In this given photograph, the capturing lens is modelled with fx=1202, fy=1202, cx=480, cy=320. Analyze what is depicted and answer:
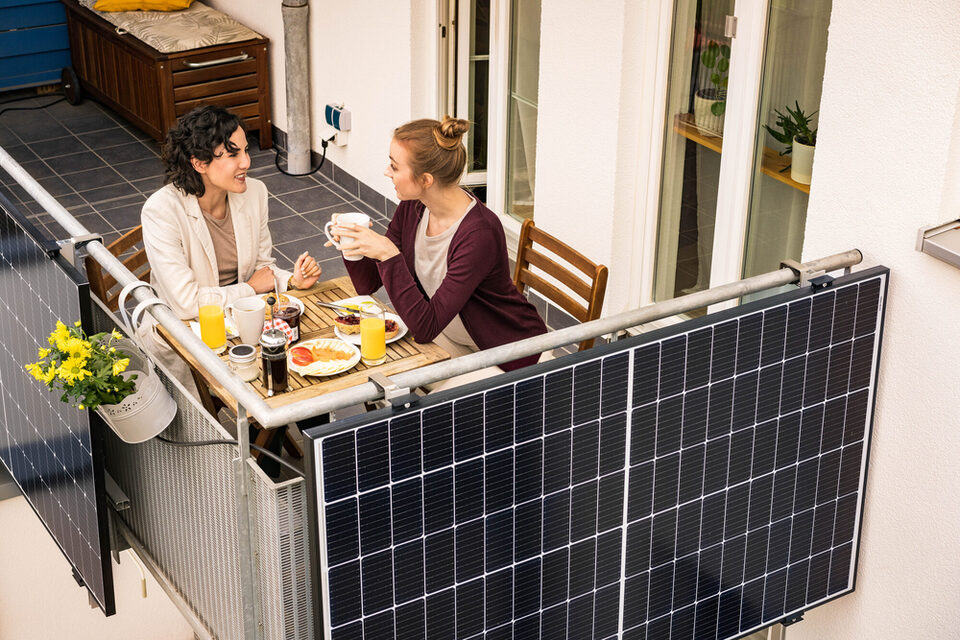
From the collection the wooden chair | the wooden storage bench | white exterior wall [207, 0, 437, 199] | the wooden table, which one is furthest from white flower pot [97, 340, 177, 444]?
the wooden storage bench

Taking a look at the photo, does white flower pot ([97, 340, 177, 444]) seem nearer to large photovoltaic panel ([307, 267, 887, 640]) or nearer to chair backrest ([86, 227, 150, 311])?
large photovoltaic panel ([307, 267, 887, 640])

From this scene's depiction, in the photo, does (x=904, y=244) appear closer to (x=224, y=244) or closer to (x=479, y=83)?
(x=224, y=244)

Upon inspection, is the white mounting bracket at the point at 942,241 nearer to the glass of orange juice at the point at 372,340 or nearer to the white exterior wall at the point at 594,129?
the glass of orange juice at the point at 372,340

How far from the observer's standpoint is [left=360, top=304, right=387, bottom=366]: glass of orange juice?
12.3ft

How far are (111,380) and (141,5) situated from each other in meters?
6.29

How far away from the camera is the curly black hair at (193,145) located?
420 cm

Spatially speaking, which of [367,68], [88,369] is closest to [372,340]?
[88,369]

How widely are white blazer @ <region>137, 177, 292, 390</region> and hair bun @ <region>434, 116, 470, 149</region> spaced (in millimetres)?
818

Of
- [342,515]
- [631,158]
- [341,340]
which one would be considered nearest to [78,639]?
[341,340]

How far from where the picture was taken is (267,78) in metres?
8.34

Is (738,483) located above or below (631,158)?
below

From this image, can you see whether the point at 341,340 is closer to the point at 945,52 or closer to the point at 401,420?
the point at 401,420

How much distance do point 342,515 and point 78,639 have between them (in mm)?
4255

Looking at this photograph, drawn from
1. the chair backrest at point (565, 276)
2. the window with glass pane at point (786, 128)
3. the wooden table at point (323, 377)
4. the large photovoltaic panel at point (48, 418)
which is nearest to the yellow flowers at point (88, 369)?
the large photovoltaic panel at point (48, 418)
